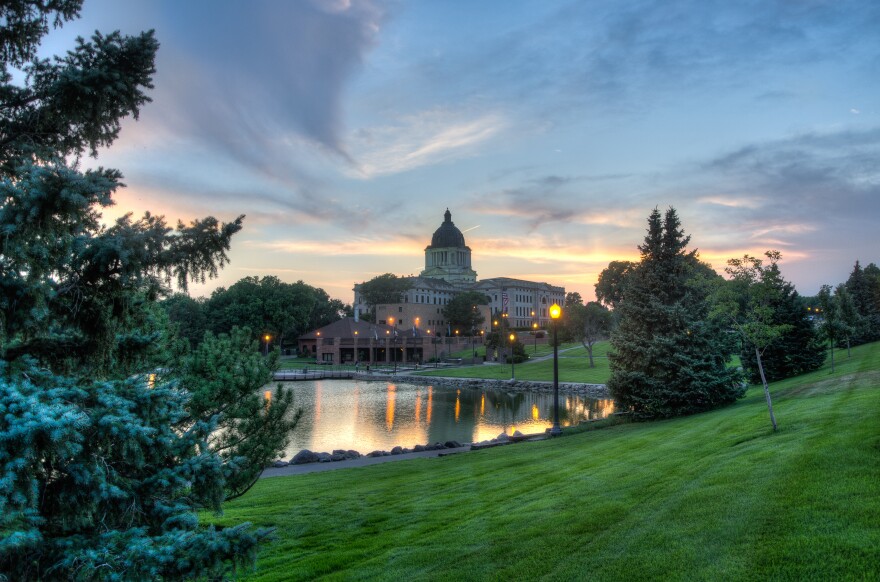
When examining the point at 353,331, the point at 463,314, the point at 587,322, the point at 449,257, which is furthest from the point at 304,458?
the point at 449,257

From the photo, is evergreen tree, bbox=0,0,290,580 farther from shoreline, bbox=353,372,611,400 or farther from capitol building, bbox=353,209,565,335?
capitol building, bbox=353,209,565,335

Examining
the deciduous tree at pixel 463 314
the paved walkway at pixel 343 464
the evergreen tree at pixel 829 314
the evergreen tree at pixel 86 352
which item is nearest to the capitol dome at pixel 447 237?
the deciduous tree at pixel 463 314

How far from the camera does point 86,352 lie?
5531 millimetres

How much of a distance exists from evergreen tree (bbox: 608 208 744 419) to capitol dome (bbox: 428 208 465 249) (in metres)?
130

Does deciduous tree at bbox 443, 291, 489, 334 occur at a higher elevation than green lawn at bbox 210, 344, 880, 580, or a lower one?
higher

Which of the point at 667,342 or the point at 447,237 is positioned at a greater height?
the point at 447,237

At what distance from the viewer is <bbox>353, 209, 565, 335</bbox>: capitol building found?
11206 cm

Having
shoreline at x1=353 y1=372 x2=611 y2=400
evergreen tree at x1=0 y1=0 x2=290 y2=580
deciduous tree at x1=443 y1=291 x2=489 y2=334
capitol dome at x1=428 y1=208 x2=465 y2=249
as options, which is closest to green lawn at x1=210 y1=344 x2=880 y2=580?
evergreen tree at x1=0 y1=0 x2=290 y2=580

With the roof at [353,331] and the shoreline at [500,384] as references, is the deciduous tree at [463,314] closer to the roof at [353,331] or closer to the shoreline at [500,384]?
the roof at [353,331]

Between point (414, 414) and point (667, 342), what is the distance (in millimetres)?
17467

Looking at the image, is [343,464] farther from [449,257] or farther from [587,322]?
[449,257]

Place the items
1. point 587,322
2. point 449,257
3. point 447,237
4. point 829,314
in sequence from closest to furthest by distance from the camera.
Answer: point 829,314 → point 587,322 → point 449,257 → point 447,237

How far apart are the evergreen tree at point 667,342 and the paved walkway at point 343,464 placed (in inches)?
309

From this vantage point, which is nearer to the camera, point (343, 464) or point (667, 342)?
point (343, 464)
